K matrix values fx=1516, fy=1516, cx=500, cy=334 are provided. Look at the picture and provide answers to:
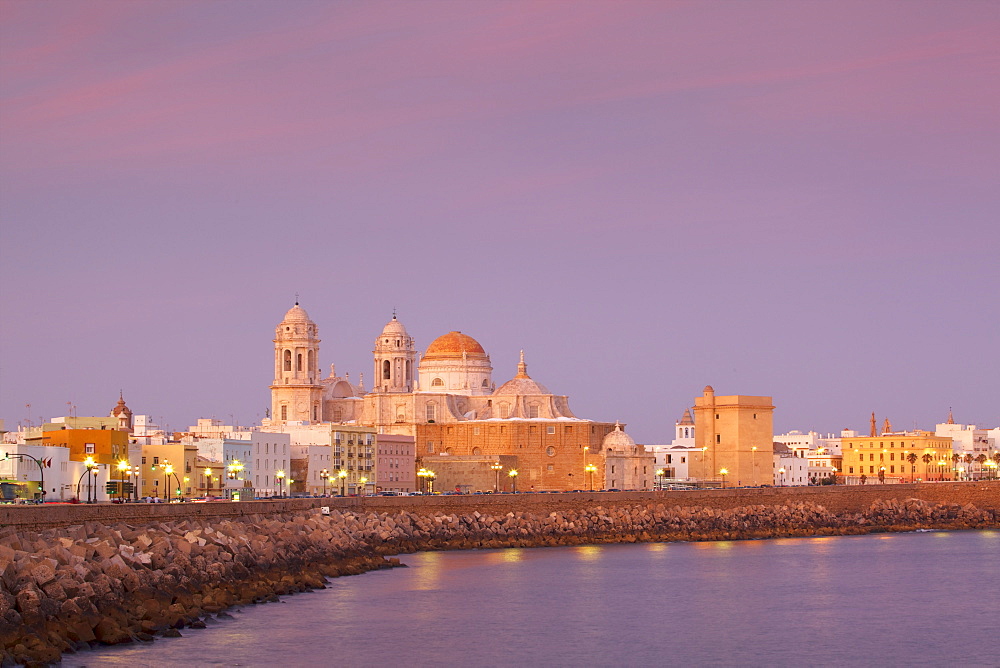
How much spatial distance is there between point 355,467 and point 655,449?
1733 inches

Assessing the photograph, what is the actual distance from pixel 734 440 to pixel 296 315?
31.9 meters

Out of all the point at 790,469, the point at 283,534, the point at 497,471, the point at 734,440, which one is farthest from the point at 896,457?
the point at 283,534

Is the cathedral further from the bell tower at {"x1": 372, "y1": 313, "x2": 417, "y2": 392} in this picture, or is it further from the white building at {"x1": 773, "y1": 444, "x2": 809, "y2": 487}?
the white building at {"x1": 773, "y1": 444, "x2": 809, "y2": 487}

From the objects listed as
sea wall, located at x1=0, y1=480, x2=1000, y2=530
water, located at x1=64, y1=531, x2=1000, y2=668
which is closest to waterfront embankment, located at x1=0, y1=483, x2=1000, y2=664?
sea wall, located at x1=0, y1=480, x2=1000, y2=530

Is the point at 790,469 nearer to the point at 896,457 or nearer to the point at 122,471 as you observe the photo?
the point at 896,457

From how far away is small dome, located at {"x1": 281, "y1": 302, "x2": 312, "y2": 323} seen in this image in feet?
350

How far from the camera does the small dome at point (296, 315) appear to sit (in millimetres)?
106562

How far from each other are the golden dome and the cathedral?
71mm

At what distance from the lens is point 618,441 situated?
99.9m

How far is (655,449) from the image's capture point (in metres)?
135

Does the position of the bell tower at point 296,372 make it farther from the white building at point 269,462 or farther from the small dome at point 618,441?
the small dome at point 618,441

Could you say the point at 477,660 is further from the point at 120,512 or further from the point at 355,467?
the point at 355,467

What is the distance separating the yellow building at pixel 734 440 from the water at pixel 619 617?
43.1 m

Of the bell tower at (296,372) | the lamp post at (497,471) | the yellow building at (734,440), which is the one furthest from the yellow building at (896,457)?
the bell tower at (296,372)
